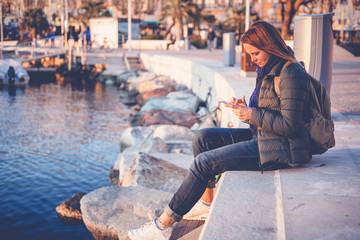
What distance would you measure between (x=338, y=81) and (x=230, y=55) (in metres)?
4.34

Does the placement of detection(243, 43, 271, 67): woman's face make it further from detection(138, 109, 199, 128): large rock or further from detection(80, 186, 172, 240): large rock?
detection(138, 109, 199, 128): large rock

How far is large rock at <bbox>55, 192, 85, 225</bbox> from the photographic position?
572cm

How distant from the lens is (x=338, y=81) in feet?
32.4

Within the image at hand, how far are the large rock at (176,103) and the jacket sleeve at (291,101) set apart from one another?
29.2 feet

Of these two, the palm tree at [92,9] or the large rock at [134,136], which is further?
the palm tree at [92,9]

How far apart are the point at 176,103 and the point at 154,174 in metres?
7.14

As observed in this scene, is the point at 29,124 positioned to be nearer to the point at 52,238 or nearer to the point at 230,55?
the point at 230,55

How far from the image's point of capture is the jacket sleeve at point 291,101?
9.85 ft

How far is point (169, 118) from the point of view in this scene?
10.9 m

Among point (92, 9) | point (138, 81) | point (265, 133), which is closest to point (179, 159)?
point (265, 133)

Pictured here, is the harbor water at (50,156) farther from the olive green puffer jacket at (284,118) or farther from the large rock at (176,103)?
the olive green puffer jacket at (284,118)

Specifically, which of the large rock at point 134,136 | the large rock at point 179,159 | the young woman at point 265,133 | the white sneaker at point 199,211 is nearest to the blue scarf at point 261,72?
the young woman at point 265,133

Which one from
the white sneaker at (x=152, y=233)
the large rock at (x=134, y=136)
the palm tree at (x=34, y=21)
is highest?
the palm tree at (x=34, y=21)

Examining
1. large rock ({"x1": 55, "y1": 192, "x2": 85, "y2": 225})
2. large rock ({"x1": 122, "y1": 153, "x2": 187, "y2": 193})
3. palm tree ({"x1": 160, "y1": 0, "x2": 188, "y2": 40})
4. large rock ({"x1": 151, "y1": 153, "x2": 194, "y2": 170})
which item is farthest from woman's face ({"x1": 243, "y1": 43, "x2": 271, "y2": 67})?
palm tree ({"x1": 160, "y1": 0, "x2": 188, "y2": 40})
